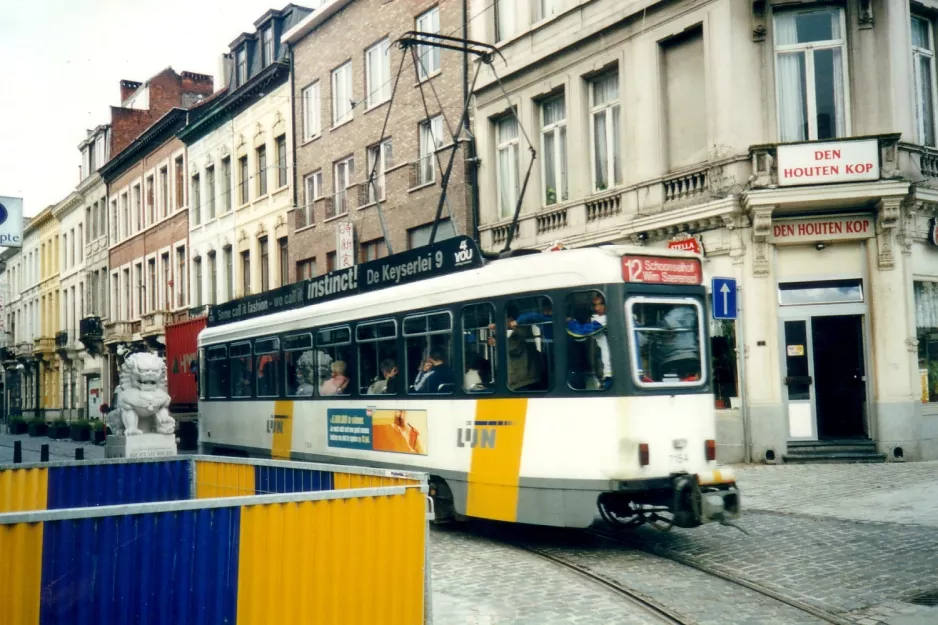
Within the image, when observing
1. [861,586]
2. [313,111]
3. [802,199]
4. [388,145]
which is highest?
[313,111]

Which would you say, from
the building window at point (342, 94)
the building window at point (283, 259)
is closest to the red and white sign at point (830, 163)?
the building window at point (342, 94)

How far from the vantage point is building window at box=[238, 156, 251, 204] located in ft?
117

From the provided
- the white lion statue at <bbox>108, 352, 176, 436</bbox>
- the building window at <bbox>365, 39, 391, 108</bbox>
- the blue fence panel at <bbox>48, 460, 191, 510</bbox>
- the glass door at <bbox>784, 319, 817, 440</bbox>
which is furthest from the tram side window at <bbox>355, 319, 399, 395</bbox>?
the building window at <bbox>365, 39, 391, 108</bbox>

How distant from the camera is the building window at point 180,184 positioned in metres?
41.0

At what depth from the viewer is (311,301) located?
46.6 ft

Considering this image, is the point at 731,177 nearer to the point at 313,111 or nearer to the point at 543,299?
the point at 543,299

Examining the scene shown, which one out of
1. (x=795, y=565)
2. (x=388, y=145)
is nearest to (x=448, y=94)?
(x=388, y=145)

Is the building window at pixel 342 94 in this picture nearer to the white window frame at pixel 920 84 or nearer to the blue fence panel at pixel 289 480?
the white window frame at pixel 920 84

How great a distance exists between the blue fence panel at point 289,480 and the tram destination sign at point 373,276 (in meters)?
3.87

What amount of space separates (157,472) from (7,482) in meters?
1.12

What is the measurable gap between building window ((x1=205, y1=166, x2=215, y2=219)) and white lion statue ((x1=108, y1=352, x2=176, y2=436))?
2205 centimetres

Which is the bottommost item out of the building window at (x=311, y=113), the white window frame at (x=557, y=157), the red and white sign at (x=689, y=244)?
the red and white sign at (x=689, y=244)

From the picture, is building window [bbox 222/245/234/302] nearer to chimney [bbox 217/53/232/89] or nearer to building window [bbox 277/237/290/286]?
building window [bbox 277/237/290/286]

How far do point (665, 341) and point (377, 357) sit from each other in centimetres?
394
